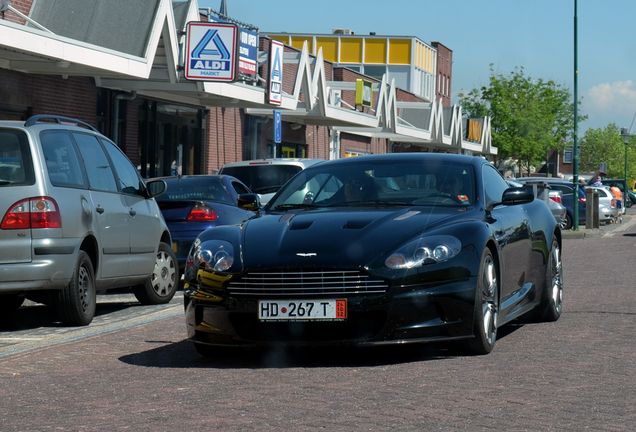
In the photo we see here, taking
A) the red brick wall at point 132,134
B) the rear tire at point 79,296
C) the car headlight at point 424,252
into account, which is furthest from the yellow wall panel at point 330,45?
the car headlight at point 424,252

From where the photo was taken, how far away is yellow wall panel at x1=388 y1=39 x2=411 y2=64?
80.8 m

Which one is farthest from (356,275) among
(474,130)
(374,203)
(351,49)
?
(351,49)

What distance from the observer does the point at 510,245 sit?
7.69 meters

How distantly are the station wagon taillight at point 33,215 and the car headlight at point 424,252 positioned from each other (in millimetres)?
3383

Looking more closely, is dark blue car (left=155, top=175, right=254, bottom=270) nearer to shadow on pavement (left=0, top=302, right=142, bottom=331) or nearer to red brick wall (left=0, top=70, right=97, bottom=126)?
shadow on pavement (left=0, top=302, right=142, bottom=331)

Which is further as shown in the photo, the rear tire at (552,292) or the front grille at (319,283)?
the rear tire at (552,292)

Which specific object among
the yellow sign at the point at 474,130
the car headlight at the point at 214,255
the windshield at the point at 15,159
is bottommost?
the car headlight at the point at 214,255

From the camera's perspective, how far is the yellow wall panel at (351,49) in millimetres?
81750

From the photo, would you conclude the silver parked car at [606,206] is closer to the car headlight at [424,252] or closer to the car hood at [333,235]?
the car hood at [333,235]

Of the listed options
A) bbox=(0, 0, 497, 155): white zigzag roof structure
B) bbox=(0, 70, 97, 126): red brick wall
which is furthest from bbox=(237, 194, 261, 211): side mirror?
bbox=(0, 70, 97, 126): red brick wall

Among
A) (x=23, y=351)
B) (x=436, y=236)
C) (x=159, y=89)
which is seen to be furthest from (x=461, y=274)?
(x=159, y=89)

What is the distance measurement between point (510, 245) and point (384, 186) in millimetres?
1017

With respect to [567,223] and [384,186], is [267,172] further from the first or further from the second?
[567,223]

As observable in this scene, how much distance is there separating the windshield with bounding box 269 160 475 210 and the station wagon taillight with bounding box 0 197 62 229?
6.35 feet
